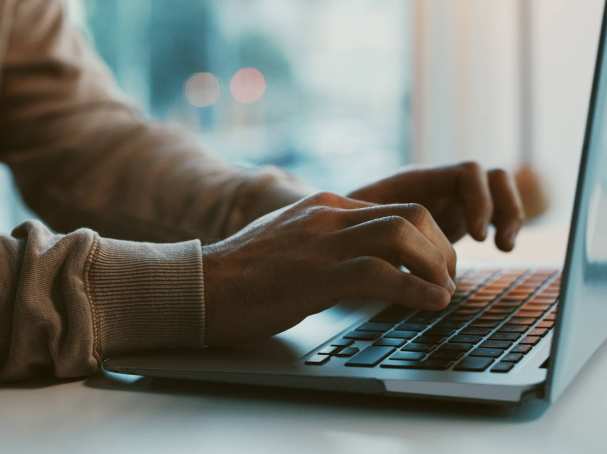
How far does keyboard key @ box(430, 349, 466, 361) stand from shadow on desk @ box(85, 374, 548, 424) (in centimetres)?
3

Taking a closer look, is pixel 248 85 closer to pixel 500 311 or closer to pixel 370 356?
pixel 500 311

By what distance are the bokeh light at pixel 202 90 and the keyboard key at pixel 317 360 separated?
2877 mm

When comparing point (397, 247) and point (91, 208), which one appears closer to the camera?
point (397, 247)

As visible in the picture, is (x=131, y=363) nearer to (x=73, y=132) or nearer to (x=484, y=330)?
(x=484, y=330)

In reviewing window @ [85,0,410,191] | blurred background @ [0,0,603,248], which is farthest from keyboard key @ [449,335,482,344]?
window @ [85,0,410,191]

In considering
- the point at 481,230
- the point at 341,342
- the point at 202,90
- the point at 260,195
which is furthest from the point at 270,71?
the point at 341,342

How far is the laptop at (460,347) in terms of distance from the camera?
0.46 meters

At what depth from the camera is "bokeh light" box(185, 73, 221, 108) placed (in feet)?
10.9

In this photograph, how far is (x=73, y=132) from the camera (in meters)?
1.14

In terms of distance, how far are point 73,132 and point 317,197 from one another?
0.60 m

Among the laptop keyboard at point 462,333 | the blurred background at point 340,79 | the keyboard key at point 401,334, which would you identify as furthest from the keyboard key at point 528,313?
the blurred background at point 340,79

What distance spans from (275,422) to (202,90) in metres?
2.95

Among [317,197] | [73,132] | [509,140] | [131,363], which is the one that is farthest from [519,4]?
[131,363]

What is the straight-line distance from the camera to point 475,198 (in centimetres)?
81
